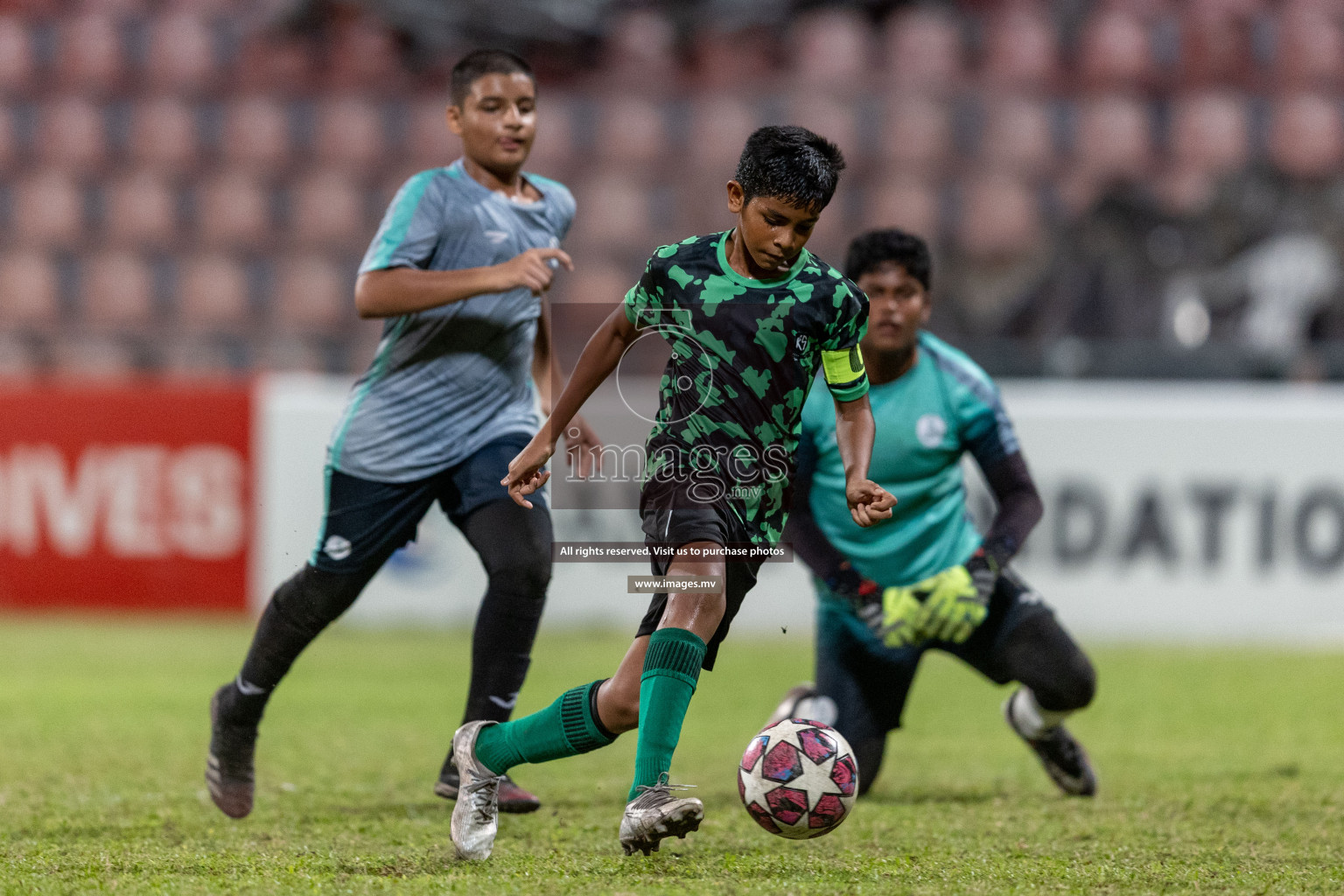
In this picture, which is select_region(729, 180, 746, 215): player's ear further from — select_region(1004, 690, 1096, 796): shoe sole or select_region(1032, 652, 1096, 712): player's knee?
select_region(1004, 690, 1096, 796): shoe sole

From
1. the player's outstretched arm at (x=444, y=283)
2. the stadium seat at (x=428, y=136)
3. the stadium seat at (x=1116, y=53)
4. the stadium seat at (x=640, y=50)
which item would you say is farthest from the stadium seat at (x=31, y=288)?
the player's outstretched arm at (x=444, y=283)

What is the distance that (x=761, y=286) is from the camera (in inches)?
143

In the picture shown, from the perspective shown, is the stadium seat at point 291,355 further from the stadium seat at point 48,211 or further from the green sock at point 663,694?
the green sock at point 663,694

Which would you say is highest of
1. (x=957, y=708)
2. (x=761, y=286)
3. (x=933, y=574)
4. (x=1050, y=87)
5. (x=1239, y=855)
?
(x=1050, y=87)

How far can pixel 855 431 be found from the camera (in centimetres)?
375

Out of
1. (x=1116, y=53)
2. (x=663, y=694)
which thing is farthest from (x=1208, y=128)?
(x=663, y=694)

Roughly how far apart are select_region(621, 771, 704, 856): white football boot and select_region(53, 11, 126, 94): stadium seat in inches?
470

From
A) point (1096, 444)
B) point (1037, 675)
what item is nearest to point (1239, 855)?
point (1037, 675)

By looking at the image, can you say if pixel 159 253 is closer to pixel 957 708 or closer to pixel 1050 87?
pixel 1050 87

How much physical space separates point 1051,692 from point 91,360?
292 inches

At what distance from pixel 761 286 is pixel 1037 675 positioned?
182cm

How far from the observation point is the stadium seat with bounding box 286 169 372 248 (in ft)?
40.9

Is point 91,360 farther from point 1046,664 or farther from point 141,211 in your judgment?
point 1046,664

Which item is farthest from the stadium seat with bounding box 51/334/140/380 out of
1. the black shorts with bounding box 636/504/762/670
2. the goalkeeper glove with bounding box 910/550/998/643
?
the black shorts with bounding box 636/504/762/670
